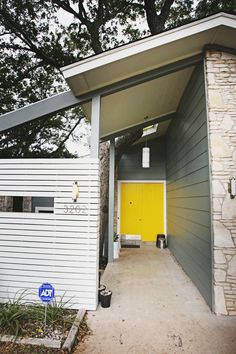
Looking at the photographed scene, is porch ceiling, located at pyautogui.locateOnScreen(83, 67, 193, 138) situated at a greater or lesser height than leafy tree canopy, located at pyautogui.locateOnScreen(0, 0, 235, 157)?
lesser

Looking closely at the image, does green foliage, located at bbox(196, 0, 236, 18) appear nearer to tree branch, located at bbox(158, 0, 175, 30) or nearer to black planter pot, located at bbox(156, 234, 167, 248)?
tree branch, located at bbox(158, 0, 175, 30)

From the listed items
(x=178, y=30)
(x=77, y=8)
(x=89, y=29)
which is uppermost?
(x=77, y=8)

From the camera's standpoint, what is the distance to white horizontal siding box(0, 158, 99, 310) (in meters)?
2.83

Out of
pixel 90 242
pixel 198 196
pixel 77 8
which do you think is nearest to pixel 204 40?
pixel 198 196

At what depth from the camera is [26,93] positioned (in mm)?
6668

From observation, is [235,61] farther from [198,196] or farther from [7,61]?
[7,61]

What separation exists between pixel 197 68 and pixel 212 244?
283cm

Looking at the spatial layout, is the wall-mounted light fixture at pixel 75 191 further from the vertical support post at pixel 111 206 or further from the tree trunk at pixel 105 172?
the vertical support post at pixel 111 206

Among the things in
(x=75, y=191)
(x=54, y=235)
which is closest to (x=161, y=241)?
(x=54, y=235)

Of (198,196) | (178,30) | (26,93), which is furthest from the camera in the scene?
(26,93)

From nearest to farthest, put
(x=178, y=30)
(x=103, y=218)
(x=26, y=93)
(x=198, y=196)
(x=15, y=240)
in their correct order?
1. (x=178, y=30)
2. (x=15, y=240)
3. (x=198, y=196)
4. (x=103, y=218)
5. (x=26, y=93)

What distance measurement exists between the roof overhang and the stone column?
31 cm

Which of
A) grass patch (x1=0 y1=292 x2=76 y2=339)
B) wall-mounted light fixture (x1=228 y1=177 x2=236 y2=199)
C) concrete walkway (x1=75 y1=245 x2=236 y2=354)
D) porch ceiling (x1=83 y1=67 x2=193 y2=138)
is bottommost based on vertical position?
concrete walkway (x1=75 y1=245 x2=236 y2=354)

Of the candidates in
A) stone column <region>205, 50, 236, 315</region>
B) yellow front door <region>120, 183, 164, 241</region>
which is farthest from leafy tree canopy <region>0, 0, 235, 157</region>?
yellow front door <region>120, 183, 164, 241</region>
